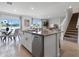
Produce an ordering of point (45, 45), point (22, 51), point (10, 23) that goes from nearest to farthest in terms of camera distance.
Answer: point (45, 45) < point (22, 51) < point (10, 23)

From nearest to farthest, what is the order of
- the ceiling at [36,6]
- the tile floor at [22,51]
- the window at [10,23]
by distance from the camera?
1. the tile floor at [22,51]
2. the ceiling at [36,6]
3. the window at [10,23]

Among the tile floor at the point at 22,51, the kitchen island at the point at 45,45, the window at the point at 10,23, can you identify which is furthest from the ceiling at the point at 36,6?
the kitchen island at the point at 45,45

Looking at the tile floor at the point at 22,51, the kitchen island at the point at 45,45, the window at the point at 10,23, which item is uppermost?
the window at the point at 10,23

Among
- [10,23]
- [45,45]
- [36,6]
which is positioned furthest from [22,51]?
[10,23]

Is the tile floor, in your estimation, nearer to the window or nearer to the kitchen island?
the kitchen island

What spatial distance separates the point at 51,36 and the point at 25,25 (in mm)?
9627

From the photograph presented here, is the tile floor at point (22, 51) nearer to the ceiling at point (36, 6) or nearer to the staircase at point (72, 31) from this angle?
the staircase at point (72, 31)

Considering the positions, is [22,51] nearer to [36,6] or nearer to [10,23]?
[36,6]

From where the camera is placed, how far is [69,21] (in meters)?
7.74

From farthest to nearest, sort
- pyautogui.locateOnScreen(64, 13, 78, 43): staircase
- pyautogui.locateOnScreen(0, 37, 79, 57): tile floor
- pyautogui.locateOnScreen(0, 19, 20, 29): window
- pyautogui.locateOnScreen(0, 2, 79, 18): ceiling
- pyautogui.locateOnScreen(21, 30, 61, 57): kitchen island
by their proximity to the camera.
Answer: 1. pyautogui.locateOnScreen(0, 19, 20, 29): window
2. pyautogui.locateOnScreen(64, 13, 78, 43): staircase
3. pyautogui.locateOnScreen(0, 2, 79, 18): ceiling
4. pyautogui.locateOnScreen(0, 37, 79, 57): tile floor
5. pyautogui.locateOnScreen(21, 30, 61, 57): kitchen island

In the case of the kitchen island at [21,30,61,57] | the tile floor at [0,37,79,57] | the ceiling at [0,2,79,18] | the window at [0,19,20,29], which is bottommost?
the tile floor at [0,37,79,57]

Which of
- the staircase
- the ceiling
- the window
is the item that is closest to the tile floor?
the staircase

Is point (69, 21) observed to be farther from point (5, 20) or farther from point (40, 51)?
point (5, 20)

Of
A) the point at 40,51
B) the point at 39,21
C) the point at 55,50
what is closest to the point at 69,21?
the point at 55,50
